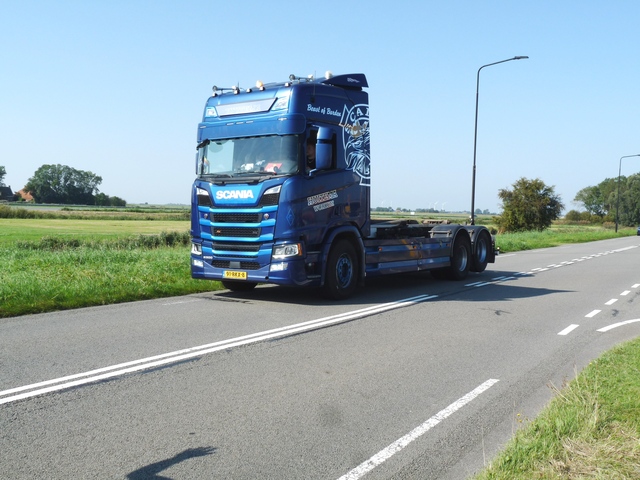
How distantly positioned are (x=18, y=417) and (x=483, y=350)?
16.3ft

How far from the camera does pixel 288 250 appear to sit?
34.1ft

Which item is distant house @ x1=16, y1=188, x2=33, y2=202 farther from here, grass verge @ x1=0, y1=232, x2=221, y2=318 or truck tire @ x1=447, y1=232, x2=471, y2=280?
truck tire @ x1=447, y1=232, x2=471, y2=280

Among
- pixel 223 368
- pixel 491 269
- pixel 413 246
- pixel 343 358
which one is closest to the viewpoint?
pixel 223 368

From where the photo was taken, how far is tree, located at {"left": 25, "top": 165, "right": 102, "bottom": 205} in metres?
126

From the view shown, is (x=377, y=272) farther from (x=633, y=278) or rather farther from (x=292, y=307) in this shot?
(x=633, y=278)

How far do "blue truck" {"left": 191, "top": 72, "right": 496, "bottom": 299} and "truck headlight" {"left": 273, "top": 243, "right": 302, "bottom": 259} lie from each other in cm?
2

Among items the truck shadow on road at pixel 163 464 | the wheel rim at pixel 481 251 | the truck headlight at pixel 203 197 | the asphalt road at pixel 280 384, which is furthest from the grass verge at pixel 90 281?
the wheel rim at pixel 481 251

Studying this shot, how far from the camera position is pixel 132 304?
10.5 metres

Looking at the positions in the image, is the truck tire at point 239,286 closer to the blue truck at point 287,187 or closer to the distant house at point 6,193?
the blue truck at point 287,187

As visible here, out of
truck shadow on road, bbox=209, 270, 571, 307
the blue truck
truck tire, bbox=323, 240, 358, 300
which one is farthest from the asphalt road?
the blue truck

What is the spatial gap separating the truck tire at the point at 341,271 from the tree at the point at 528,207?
58.6 m

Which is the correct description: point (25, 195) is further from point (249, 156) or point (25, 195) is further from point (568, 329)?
point (568, 329)

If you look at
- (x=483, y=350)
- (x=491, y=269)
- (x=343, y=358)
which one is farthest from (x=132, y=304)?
(x=491, y=269)

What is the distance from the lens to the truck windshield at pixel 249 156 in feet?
34.4
